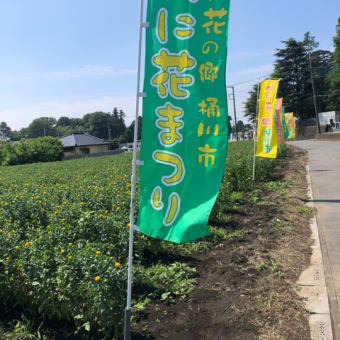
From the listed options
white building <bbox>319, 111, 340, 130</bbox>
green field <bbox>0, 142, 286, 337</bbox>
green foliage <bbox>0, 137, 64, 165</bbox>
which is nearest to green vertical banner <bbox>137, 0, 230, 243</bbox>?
green field <bbox>0, 142, 286, 337</bbox>

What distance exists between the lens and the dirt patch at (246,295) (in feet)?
10.8

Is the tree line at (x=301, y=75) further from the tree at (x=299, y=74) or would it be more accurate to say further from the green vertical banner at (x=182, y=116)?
the green vertical banner at (x=182, y=116)

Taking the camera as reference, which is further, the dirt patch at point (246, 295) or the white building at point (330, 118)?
the white building at point (330, 118)

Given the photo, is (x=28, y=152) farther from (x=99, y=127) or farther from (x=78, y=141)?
(x=99, y=127)

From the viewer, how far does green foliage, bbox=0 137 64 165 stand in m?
39.7

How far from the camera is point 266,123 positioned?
10.8 m

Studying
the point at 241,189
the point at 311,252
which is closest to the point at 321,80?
the point at 241,189

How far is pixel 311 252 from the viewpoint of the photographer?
205 inches

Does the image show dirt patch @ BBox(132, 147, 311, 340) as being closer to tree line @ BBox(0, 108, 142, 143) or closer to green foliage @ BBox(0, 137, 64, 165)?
green foliage @ BBox(0, 137, 64, 165)

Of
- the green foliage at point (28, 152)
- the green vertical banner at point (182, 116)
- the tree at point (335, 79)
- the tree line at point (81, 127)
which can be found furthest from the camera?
the tree line at point (81, 127)

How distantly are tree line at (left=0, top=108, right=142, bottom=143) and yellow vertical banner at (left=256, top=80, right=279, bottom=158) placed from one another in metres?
83.4

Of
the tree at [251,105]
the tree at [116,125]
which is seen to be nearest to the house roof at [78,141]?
the tree at [251,105]

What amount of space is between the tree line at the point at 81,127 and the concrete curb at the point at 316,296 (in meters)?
89.7

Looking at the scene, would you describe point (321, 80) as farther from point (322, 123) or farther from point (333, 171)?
point (333, 171)
